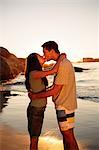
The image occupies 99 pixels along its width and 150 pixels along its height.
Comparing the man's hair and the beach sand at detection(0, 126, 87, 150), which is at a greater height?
the man's hair

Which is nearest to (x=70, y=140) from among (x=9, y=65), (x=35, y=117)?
(x=35, y=117)

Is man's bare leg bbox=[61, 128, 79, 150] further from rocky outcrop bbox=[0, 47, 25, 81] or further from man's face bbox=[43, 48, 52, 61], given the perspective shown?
rocky outcrop bbox=[0, 47, 25, 81]

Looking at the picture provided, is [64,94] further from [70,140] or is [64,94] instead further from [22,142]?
[22,142]

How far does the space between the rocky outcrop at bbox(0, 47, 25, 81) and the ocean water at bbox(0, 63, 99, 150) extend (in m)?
0.08

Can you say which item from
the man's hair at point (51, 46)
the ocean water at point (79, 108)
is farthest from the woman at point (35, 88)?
the ocean water at point (79, 108)

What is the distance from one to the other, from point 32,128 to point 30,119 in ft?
0.22

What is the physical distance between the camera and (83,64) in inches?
103

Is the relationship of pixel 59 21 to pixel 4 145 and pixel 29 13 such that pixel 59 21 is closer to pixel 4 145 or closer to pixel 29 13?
pixel 29 13

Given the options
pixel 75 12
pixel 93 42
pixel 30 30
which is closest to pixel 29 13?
pixel 30 30

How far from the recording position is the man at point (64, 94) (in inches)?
76.9

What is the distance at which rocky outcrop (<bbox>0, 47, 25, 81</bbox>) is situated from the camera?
263cm

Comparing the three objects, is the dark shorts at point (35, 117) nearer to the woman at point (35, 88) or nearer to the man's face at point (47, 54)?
the woman at point (35, 88)

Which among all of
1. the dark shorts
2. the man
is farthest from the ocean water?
the man

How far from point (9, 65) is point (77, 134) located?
84 cm
